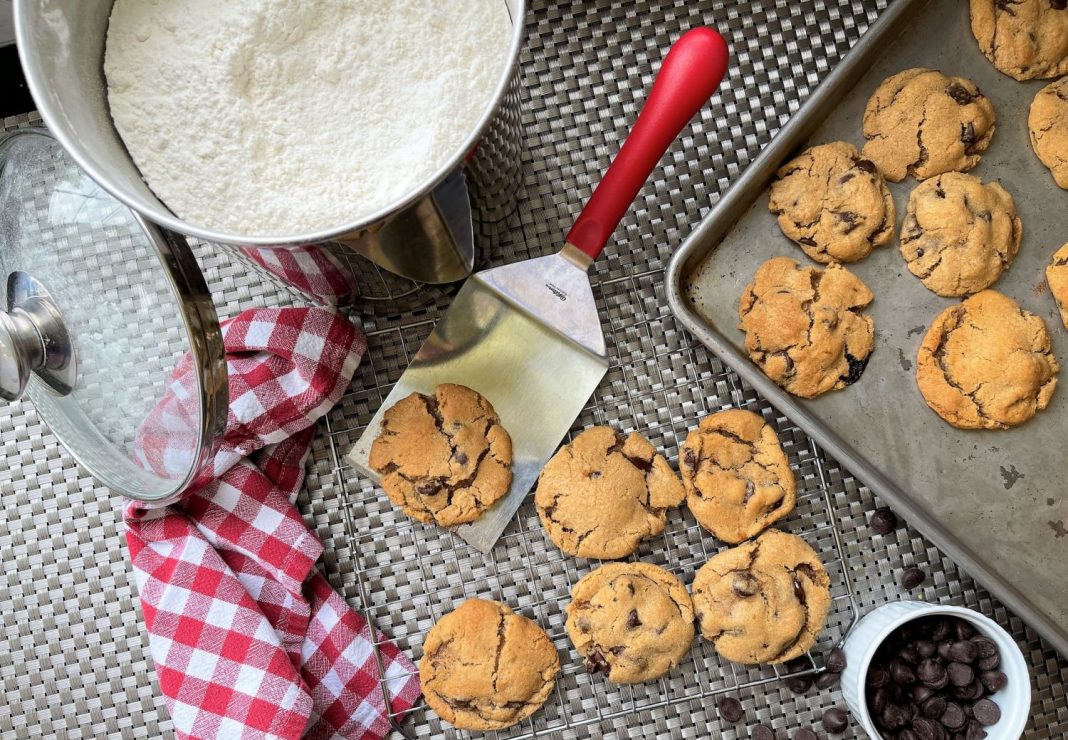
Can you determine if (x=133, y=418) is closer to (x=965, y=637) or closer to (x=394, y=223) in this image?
(x=394, y=223)

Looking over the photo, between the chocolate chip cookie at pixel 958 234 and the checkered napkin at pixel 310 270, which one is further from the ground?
the chocolate chip cookie at pixel 958 234

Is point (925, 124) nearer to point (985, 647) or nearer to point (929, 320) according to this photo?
point (929, 320)

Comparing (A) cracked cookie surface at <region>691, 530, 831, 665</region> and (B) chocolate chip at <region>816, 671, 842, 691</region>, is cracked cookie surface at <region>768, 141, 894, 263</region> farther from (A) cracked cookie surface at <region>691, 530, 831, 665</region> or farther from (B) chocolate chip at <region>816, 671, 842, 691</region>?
(B) chocolate chip at <region>816, 671, 842, 691</region>

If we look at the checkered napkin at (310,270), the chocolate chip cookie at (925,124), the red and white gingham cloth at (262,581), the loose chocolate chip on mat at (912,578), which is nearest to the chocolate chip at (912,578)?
the loose chocolate chip on mat at (912,578)

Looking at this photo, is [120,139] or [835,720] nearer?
[120,139]

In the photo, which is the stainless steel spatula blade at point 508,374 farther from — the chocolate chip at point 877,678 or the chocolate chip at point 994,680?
the chocolate chip at point 994,680

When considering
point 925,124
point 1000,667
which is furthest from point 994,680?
point 925,124

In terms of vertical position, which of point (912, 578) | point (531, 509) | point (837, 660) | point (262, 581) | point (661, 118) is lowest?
point (262, 581)
